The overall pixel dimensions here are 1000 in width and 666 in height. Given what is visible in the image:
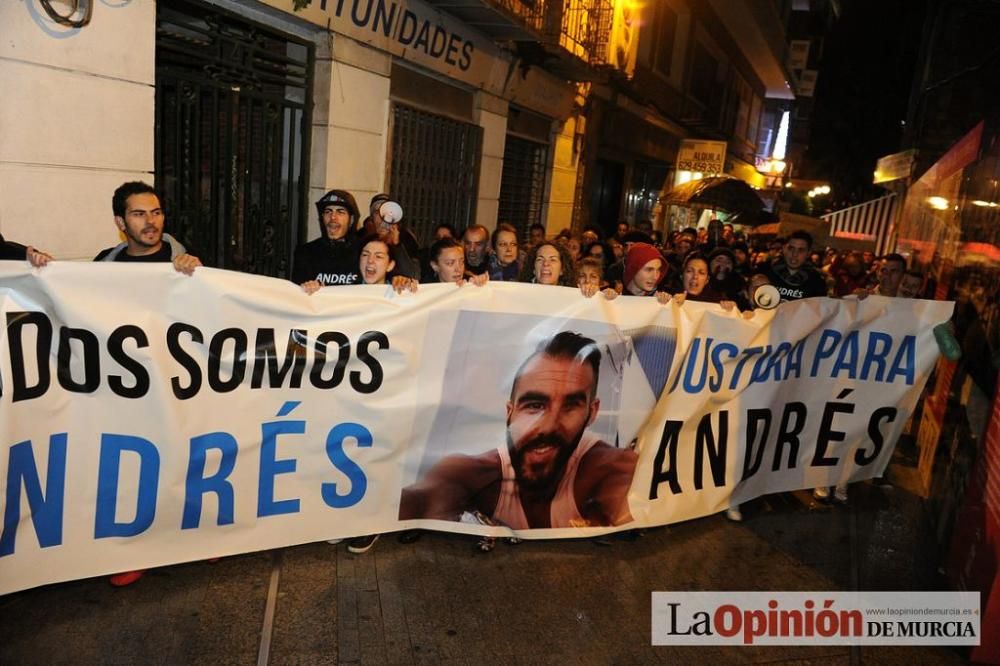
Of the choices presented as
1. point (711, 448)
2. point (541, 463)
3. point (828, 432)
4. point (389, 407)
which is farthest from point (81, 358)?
point (828, 432)

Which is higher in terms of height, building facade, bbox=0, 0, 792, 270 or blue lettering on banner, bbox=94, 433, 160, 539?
building facade, bbox=0, 0, 792, 270

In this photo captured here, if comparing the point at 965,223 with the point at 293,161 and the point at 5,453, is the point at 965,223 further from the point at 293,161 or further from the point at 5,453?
the point at 5,453

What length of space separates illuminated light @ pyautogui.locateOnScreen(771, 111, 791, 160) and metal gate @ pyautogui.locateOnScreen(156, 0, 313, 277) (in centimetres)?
4487

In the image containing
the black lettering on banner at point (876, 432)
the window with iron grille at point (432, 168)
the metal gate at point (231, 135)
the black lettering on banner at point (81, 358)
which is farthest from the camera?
the window with iron grille at point (432, 168)

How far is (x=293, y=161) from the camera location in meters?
7.21

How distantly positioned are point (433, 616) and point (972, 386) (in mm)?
3461

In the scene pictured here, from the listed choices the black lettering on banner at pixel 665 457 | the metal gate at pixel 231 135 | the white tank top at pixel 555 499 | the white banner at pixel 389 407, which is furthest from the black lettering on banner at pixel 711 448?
the metal gate at pixel 231 135

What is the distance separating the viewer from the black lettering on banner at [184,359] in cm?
332

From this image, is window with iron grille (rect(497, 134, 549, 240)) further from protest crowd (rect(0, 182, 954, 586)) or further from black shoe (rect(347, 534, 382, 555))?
black shoe (rect(347, 534, 382, 555))

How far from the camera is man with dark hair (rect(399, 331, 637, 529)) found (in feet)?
13.0

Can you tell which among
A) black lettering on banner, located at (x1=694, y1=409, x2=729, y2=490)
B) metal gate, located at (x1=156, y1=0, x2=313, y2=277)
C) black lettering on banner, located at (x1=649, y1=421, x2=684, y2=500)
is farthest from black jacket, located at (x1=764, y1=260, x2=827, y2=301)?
metal gate, located at (x1=156, y1=0, x2=313, y2=277)

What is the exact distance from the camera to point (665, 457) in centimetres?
437

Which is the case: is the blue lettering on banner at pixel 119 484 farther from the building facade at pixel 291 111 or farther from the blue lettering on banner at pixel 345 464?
the building facade at pixel 291 111

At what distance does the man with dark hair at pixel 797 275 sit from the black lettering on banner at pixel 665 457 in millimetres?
2393
